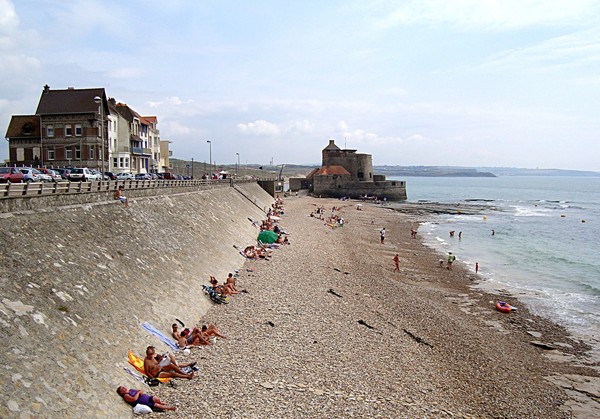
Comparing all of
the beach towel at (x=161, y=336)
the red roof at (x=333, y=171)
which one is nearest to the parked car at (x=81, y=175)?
the beach towel at (x=161, y=336)

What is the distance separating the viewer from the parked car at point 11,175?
22812 mm

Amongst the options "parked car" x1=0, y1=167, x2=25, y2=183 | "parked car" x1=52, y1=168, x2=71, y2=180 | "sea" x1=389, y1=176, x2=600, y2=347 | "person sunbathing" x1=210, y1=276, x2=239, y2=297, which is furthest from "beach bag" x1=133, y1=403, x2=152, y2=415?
"parked car" x1=52, y1=168, x2=71, y2=180

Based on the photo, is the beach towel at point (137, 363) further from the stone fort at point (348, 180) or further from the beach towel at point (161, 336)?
the stone fort at point (348, 180)

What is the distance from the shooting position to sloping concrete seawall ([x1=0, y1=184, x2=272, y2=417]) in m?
9.38

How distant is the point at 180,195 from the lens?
3152 cm

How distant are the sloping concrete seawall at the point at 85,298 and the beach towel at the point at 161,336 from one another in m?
0.22

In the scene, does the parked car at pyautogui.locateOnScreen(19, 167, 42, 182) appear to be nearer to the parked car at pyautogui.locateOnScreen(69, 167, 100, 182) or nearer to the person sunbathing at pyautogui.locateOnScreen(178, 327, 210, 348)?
the parked car at pyautogui.locateOnScreen(69, 167, 100, 182)

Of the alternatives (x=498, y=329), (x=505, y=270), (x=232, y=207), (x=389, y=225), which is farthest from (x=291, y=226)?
(x=498, y=329)

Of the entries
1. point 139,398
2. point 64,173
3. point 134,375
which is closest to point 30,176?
point 64,173

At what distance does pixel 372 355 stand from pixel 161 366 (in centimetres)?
662

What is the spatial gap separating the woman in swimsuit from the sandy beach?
0.41 meters

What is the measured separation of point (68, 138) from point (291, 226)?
20599mm

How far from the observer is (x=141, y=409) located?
1028 centimetres

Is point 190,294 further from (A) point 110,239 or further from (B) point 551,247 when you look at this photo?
(B) point 551,247
